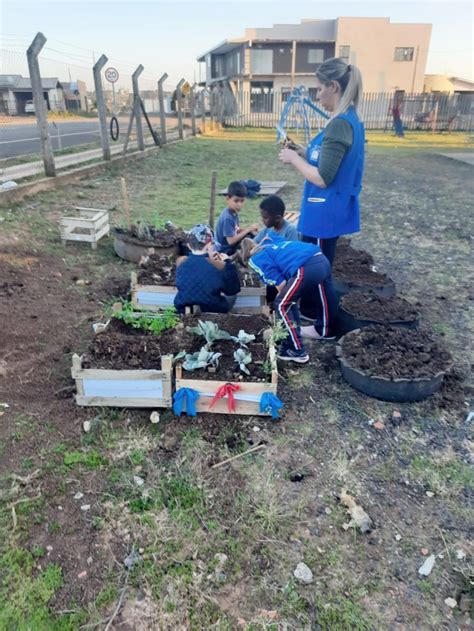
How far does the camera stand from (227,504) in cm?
240

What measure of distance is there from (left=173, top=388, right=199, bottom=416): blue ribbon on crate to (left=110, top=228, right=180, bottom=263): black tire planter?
2.76 m

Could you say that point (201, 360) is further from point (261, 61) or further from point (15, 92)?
point (261, 61)

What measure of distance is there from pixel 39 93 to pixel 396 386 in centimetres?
783

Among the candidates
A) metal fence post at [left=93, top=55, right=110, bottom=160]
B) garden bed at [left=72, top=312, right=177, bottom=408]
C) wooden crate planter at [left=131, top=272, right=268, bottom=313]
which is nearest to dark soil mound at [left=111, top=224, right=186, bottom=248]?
wooden crate planter at [left=131, top=272, right=268, bottom=313]

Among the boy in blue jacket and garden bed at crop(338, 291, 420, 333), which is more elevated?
the boy in blue jacket

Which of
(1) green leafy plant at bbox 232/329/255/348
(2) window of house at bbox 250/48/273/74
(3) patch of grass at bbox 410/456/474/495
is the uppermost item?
(2) window of house at bbox 250/48/273/74

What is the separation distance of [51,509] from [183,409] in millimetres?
944

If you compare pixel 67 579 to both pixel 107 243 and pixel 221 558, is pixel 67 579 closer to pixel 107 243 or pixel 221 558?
pixel 221 558

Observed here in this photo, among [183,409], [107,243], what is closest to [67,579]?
[183,409]

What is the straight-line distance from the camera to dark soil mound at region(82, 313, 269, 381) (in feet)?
10.4

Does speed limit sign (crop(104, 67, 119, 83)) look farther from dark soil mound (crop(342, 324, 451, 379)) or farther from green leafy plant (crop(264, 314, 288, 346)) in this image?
dark soil mound (crop(342, 324, 451, 379))

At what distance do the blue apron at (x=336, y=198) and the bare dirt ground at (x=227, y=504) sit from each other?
0.99 meters

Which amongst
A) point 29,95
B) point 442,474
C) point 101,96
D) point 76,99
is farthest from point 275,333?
point 76,99

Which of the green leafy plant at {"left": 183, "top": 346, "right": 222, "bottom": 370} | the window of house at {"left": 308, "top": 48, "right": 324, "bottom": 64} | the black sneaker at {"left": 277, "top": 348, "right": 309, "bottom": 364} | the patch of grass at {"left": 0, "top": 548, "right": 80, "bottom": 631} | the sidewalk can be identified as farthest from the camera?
the window of house at {"left": 308, "top": 48, "right": 324, "bottom": 64}
